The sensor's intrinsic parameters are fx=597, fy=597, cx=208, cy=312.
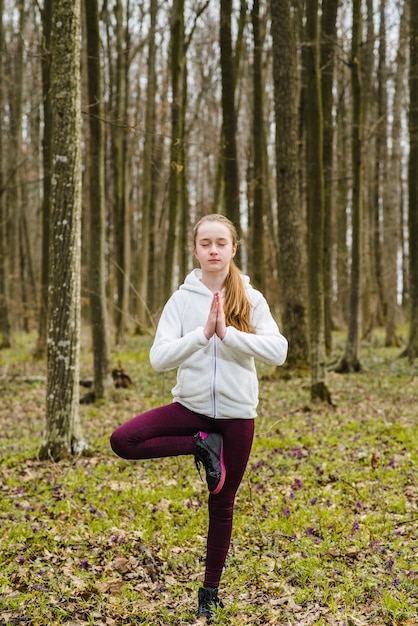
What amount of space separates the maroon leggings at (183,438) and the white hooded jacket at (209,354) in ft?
0.26

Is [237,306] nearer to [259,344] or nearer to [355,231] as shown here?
[259,344]

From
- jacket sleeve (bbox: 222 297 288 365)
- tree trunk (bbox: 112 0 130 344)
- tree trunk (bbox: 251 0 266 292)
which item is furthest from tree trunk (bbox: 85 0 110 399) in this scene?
jacket sleeve (bbox: 222 297 288 365)

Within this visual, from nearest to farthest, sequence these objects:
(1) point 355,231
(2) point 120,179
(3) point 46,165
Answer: (1) point 355,231, (3) point 46,165, (2) point 120,179

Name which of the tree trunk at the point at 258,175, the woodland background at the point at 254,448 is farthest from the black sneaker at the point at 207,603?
the tree trunk at the point at 258,175

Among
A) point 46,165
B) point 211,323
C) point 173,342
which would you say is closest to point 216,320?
point 211,323

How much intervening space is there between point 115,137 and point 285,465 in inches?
547

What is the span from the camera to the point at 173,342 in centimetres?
356

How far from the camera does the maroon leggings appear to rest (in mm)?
3605

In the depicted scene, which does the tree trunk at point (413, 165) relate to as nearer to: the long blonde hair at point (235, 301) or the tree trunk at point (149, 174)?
the tree trunk at point (149, 174)

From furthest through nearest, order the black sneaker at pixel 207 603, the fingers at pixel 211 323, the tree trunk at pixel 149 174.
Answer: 1. the tree trunk at pixel 149 174
2. the black sneaker at pixel 207 603
3. the fingers at pixel 211 323

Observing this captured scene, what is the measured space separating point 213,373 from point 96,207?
828cm

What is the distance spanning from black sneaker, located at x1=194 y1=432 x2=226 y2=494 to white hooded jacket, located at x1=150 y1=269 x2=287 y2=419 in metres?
0.14

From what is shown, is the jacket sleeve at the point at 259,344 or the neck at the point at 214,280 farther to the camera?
the neck at the point at 214,280

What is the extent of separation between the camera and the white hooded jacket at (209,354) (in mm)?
3537
